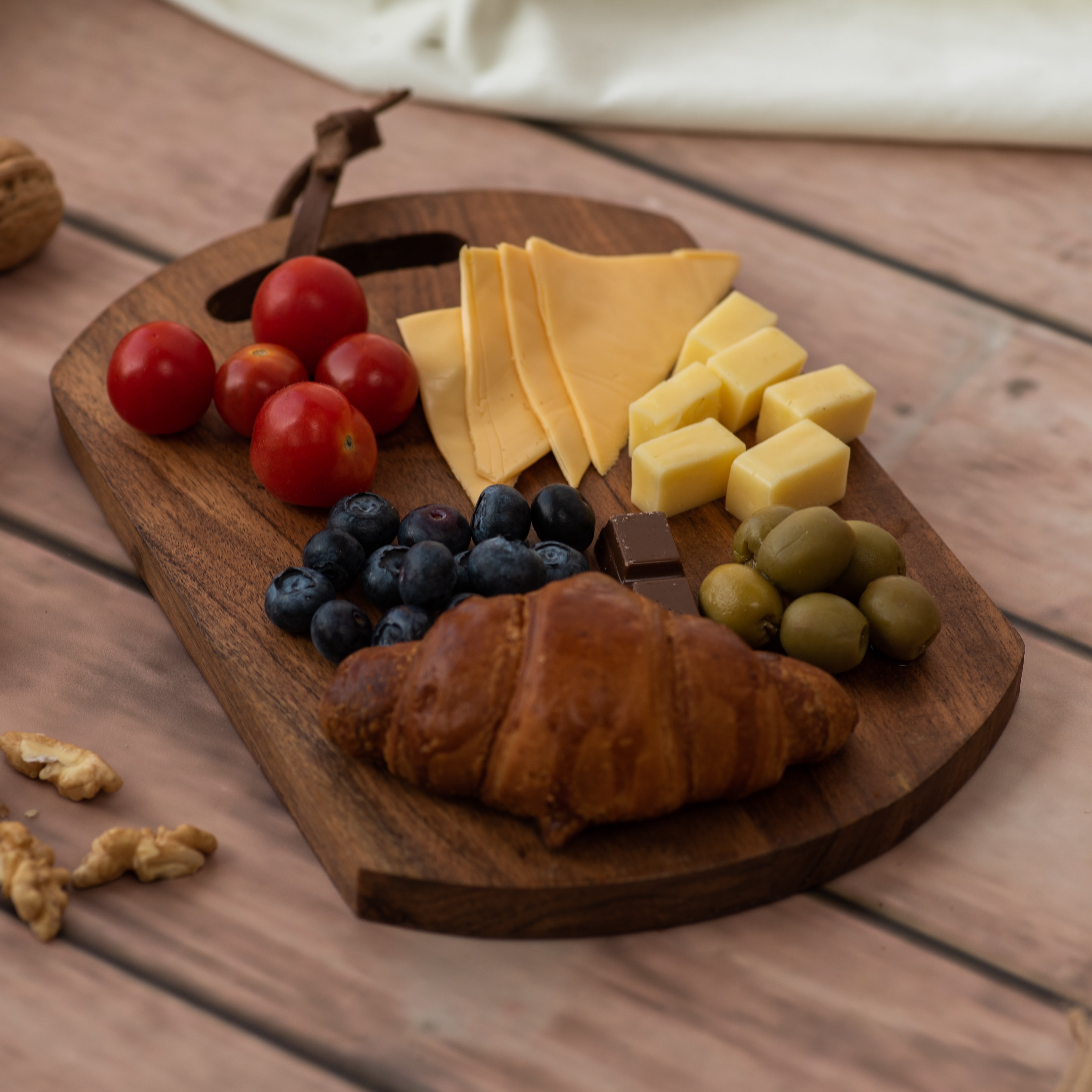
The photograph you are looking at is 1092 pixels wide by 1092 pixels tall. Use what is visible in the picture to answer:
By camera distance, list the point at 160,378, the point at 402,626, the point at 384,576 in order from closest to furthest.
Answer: the point at 402,626 → the point at 384,576 → the point at 160,378

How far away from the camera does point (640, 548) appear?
6.33 ft

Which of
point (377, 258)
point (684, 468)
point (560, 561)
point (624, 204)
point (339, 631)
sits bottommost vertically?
point (339, 631)

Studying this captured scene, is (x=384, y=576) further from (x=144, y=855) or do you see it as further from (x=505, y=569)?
(x=144, y=855)

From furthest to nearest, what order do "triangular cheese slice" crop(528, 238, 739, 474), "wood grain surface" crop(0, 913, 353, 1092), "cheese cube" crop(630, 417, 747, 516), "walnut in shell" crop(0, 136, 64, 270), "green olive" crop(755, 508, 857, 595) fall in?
1. "walnut in shell" crop(0, 136, 64, 270)
2. "triangular cheese slice" crop(528, 238, 739, 474)
3. "cheese cube" crop(630, 417, 747, 516)
4. "green olive" crop(755, 508, 857, 595)
5. "wood grain surface" crop(0, 913, 353, 1092)

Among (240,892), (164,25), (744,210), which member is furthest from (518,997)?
(164,25)

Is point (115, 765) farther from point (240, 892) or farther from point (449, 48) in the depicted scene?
point (449, 48)

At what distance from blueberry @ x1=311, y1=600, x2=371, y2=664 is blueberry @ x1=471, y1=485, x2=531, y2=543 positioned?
248 millimetres

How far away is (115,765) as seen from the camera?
1.81m

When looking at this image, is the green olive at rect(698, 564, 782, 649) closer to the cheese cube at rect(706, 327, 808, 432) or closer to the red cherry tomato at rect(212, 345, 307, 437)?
the cheese cube at rect(706, 327, 808, 432)

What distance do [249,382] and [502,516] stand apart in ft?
1.74

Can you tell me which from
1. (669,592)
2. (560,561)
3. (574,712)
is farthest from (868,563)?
(574,712)

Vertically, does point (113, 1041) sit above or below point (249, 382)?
below

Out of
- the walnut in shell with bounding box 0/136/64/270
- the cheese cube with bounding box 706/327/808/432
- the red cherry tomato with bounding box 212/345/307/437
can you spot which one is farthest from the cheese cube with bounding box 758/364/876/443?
the walnut in shell with bounding box 0/136/64/270

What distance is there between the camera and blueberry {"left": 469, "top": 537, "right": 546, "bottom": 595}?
1796mm
